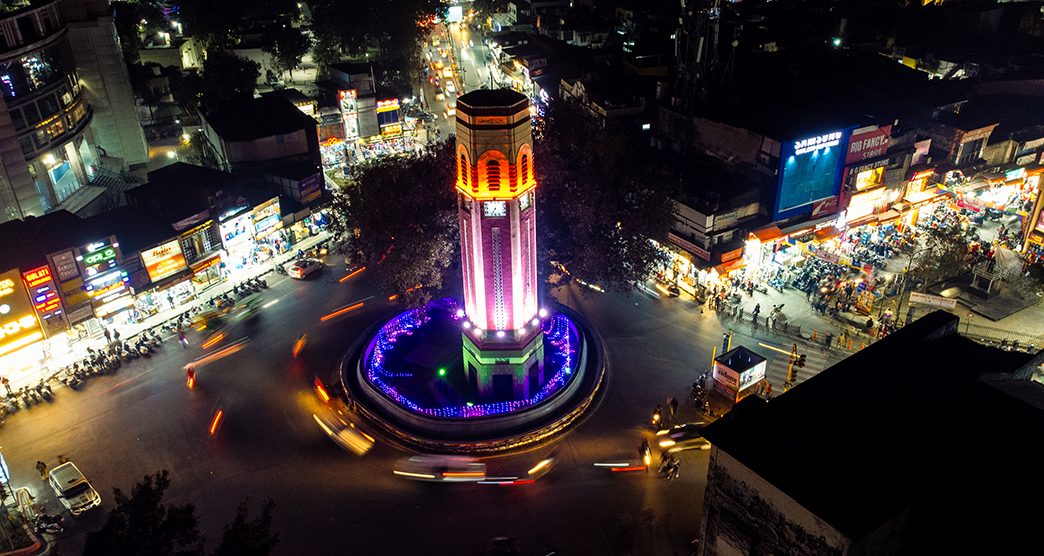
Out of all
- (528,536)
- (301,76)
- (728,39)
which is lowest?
(528,536)

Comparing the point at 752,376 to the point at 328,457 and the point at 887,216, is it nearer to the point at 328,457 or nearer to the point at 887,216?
the point at 328,457

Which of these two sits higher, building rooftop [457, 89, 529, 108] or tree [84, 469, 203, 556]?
building rooftop [457, 89, 529, 108]

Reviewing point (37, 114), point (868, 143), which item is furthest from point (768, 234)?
point (37, 114)

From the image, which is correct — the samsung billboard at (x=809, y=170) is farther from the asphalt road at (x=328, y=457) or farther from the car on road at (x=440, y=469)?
the car on road at (x=440, y=469)

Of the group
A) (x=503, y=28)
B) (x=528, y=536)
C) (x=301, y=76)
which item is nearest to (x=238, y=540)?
(x=528, y=536)

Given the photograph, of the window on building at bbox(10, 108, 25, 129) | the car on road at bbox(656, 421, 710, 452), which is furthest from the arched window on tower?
the window on building at bbox(10, 108, 25, 129)

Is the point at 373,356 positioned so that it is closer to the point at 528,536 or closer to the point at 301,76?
the point at 528,536

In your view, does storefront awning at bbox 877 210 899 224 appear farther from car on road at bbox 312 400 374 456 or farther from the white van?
the white van
